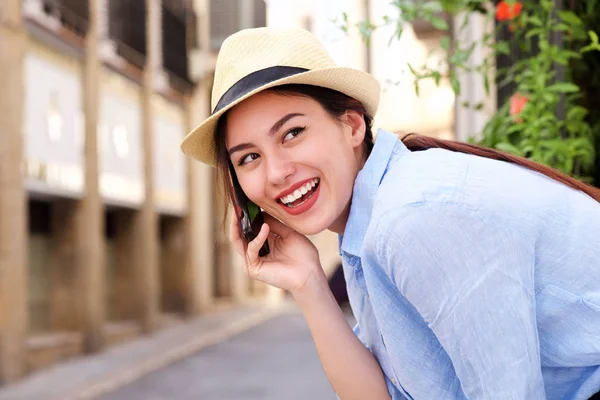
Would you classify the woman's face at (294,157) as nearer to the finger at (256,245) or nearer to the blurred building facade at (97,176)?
the finger at (256,245)

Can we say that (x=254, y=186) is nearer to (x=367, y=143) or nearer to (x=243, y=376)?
(x=367, y=143)

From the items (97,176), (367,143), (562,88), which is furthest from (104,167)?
(367,143)

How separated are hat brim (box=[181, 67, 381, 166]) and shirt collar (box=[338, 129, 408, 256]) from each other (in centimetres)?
17

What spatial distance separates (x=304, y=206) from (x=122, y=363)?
45.6 ft

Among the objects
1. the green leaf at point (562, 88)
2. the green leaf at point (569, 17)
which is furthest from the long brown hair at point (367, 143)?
the green leaf at point (569, 17)

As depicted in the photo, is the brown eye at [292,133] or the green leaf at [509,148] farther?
the green leaf at [509,148]

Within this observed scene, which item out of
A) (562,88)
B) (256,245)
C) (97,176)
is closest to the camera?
(256,245)

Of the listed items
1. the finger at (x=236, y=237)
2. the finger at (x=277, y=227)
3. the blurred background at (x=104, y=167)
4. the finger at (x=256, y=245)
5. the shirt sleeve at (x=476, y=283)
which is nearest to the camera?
the shirt sleeve at (x=476, y=283)

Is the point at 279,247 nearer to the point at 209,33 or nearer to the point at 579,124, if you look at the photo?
the point at 579,124

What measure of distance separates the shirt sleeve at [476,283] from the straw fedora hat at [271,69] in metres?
0.51

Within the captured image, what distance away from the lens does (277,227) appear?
8.61 ft

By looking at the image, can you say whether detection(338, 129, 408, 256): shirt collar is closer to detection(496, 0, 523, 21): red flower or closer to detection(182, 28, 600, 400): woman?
detection(182, 28, 600, 400): woman

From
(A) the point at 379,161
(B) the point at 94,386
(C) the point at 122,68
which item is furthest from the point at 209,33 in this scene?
(A) the point at 379,161

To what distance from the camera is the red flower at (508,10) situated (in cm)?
404
